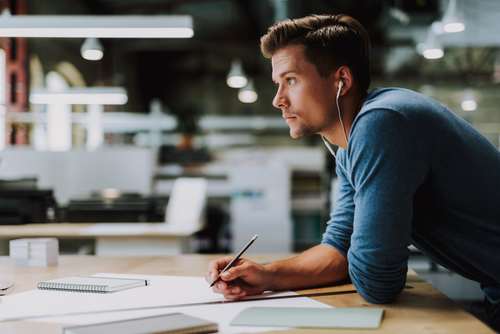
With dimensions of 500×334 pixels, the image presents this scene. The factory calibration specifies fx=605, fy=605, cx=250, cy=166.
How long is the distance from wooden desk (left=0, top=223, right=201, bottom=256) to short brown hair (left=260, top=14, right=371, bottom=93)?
2563 millimetres

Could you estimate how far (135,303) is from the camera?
52.4 inches

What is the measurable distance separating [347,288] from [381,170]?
1.26ft

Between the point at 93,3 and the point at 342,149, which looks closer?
the point at 342,149

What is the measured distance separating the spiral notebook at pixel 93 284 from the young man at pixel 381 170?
222mm

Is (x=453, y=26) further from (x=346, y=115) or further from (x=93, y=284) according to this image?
(x=93, y=284)

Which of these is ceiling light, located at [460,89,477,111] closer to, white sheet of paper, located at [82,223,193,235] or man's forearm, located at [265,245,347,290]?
white sheet of paper, located at [82,223,193,235]

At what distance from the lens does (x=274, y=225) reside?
6.24 metres

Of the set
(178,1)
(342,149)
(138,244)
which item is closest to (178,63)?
(178,1)

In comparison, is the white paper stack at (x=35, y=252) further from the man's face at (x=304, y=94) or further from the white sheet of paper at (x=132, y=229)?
the white sheet of paper at (x=132, y=229)

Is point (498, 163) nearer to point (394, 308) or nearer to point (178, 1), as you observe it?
point (394, 308)

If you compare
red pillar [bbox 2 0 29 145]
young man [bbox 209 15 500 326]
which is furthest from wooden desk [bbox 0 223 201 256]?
red pillar [bbox 2 0 29 145]

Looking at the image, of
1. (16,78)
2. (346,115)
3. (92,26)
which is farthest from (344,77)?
(16,78)

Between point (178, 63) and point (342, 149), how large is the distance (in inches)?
376

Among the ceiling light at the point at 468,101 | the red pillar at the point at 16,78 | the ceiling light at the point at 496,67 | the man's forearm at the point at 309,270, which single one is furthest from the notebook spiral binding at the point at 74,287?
the ceiling light at the point at 496,67
